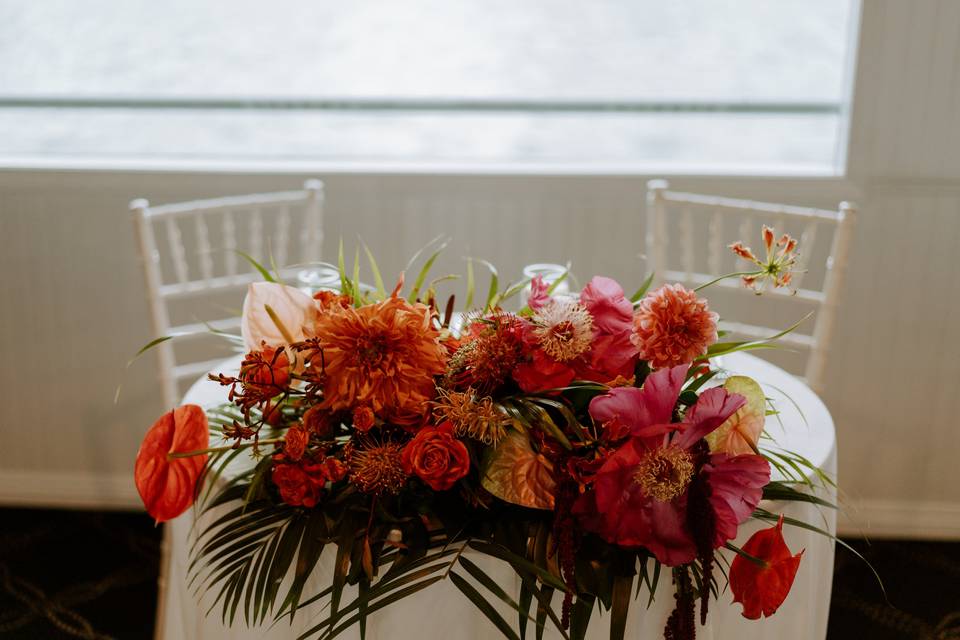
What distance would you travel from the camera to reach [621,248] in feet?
7.75

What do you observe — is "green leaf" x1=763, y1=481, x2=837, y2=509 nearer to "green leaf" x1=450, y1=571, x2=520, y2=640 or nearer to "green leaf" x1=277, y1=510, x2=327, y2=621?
"green leaf" x1=450, y1=571, x2=520, y2=640

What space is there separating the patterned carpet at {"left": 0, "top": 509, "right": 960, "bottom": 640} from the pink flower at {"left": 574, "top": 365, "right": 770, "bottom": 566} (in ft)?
4.37

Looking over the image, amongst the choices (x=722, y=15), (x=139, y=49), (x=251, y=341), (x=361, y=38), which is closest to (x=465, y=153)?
(x=361, y=38)

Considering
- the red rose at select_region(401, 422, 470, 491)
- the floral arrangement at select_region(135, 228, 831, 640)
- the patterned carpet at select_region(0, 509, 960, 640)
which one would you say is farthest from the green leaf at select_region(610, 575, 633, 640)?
the patterned carpet at select_region(0, 509, 960, 640)

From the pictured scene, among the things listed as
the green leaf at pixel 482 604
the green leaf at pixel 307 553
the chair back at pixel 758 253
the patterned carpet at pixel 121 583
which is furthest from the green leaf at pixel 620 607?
the patterned carpet at pixel 121 583

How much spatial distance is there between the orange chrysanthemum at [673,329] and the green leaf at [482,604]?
11.9 inches

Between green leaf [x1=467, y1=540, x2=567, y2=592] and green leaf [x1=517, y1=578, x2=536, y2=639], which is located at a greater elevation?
green leaf [x1=467, y1=540, x2=567, y2=592]

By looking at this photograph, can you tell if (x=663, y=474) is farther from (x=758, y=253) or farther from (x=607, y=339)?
(x=758, y=253)

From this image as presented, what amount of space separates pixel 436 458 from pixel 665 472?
0.23m

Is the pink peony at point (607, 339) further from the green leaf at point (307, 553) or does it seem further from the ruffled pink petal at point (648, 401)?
the green leaf at point (307, 553)

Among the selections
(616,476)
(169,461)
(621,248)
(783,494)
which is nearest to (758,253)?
(621,248)

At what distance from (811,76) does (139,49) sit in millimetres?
1708

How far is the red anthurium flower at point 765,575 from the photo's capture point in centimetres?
101

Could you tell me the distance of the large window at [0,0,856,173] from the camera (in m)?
2.41
